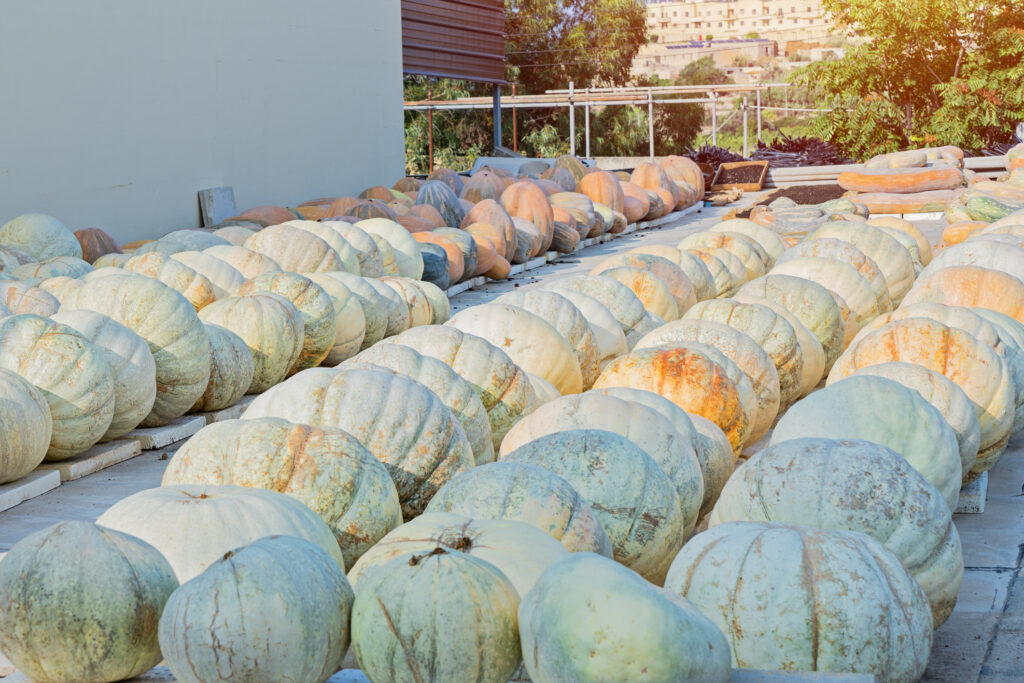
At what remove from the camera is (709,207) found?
20547 mm

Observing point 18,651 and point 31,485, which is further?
point 31,485

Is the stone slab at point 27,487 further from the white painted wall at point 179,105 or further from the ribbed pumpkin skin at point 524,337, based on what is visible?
the white painted wall at point 179,105

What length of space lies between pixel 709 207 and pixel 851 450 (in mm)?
17046

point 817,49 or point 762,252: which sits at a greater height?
point 817,49

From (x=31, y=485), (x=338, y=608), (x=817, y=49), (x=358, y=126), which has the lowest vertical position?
(x=31, y=485)

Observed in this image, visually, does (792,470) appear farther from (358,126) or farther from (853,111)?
(853,111)

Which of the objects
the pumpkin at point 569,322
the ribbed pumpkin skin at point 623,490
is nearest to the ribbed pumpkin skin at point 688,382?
the pumpkin at point 569,322

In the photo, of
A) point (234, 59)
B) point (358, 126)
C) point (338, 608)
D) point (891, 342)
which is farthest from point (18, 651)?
point (358, 126)

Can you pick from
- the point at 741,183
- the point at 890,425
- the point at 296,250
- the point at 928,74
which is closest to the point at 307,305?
the point at 296,250

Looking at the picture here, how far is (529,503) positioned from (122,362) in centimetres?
320

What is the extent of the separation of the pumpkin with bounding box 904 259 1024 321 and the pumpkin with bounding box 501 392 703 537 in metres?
2.85

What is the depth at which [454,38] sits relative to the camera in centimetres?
2167

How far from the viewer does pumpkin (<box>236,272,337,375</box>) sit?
24.4ft

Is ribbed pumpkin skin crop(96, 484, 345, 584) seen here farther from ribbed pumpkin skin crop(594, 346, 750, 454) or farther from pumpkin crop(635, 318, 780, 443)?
pumpkin crop(635, 318, 780, 443)
